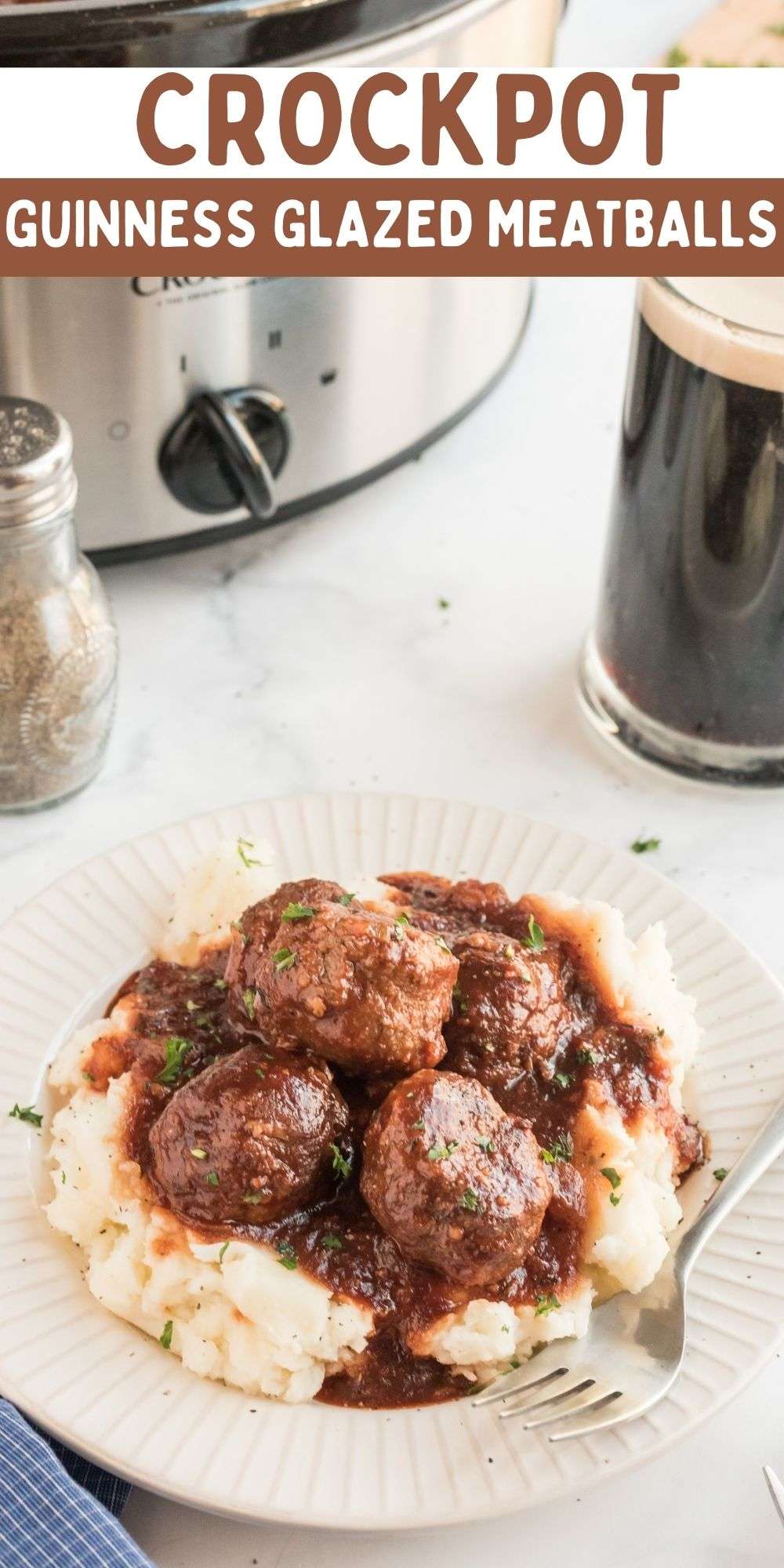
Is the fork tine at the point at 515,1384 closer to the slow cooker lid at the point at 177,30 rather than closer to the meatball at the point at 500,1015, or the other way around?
the meatball at the point at 500,1015

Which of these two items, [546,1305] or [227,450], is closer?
[546,1305]

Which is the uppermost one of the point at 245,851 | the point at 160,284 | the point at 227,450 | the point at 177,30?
the point at 177,30

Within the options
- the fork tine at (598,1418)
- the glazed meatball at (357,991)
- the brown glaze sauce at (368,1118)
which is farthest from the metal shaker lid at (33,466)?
the fork tine at (598,1418)

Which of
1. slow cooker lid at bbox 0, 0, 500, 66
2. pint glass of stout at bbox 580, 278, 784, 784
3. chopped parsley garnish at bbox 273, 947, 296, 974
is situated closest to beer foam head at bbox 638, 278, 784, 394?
pint glass of stout at bbox 580, 278, 784, 784

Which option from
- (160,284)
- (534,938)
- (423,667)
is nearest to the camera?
(534,938)

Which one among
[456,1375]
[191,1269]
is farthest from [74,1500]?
[456,1375]

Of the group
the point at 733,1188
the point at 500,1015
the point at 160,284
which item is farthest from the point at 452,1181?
the point at 160,284

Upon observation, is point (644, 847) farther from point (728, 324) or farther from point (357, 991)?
point (357, 991)
